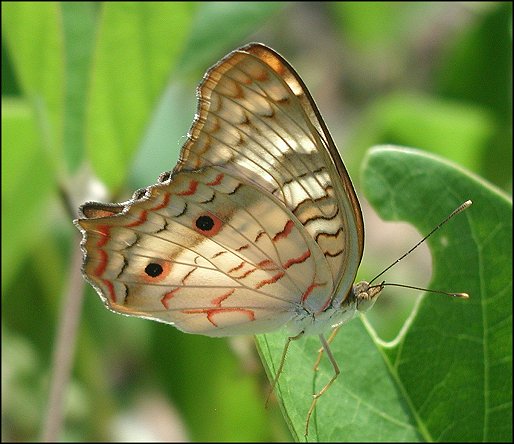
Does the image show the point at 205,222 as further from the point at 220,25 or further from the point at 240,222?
the point at 220,25

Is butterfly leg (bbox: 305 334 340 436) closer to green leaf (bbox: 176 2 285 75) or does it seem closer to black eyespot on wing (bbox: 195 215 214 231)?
black eyespot on wing (bbox: 195 215 214 231)

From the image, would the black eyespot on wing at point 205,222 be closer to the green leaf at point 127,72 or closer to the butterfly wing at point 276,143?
the butterfly wing at point 276,143

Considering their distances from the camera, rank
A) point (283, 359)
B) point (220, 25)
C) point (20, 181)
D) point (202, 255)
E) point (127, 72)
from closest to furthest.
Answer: point (283, 359)
point (202, 255)
point (127, 72)
point (20, 181)
point (220, 25)

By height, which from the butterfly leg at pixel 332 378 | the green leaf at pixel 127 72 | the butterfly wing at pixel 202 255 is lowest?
the butterfly leg at pixel 332 378

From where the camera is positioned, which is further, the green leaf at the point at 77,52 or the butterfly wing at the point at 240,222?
the green leaf at the point at 77,52

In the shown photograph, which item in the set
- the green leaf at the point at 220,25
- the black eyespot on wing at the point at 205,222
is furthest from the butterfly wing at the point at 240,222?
the green leaf at the point at 220,25

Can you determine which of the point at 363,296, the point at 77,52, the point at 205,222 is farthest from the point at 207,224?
the point at 77,52
